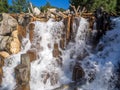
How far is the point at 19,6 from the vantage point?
3491 cm

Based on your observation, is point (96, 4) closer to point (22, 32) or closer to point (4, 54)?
point (22, 32)

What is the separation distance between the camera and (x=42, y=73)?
1964 centimetres

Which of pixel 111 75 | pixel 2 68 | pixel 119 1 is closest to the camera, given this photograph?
pixel 111 75

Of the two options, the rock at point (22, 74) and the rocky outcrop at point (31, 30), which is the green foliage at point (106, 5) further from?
the rock at point (22, 74)

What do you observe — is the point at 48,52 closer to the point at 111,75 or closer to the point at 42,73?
the point at 42,73

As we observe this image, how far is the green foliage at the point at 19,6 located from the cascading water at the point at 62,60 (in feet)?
42.8

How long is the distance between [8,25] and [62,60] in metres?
5.25

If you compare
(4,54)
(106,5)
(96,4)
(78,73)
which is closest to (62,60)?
(78,73)

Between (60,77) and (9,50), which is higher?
(9,50)

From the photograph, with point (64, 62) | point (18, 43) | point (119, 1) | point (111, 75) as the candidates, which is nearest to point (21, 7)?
point (119, 1)

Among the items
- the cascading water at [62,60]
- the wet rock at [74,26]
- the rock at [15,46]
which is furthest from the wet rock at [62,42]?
the rock at [15,46]

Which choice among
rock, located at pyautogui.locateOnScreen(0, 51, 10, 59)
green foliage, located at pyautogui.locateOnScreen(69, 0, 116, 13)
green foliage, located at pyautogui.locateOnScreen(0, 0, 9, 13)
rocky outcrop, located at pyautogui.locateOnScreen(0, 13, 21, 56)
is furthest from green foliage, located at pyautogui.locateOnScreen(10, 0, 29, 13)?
rock, located at pyautogui.locateOnScreen(0, 51, 10, 59)

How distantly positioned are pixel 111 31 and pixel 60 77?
4.25 metres

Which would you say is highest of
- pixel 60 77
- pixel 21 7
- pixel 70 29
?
pixel 21 7
